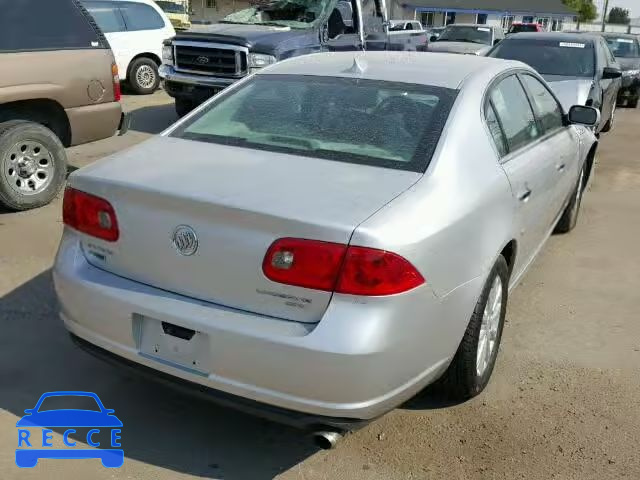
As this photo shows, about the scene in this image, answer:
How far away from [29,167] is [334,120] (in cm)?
361

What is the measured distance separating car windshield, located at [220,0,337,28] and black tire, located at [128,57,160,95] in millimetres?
2801

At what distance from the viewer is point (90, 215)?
111 inches

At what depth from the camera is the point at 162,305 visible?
8.43 ft

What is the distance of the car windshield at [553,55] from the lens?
29.8 feet

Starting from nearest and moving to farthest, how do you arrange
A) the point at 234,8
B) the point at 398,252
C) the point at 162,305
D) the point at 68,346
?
1. the point at 398,252
2. the point at 162,305
3. the point at 68,346
4. the point at 234,8

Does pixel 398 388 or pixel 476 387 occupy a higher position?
pixel 398 388

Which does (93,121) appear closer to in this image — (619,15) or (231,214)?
(231,214)

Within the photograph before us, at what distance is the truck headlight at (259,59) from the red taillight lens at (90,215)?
19.9ft

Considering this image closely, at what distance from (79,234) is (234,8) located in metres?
53.6

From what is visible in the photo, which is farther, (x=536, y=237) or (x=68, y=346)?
(x=536, y=237)

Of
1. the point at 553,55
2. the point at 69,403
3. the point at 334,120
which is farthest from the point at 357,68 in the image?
the point at 553,55

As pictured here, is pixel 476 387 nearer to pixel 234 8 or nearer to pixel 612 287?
pixel 612 287

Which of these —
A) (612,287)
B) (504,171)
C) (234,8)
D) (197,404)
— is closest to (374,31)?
(612,287)

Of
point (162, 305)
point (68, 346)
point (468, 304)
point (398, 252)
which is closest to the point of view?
point (398, 252)
